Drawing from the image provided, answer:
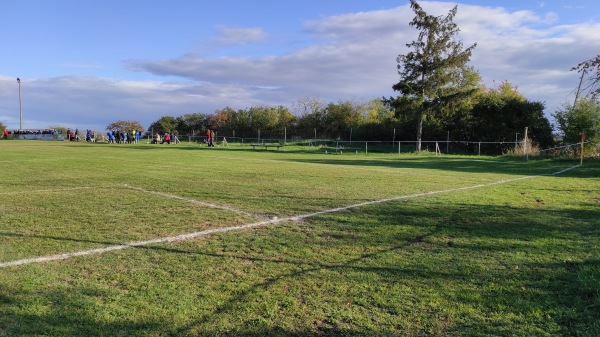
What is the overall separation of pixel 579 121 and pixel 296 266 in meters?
25.5

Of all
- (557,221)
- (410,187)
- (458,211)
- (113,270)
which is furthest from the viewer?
(410,187)

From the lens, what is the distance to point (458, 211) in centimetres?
745

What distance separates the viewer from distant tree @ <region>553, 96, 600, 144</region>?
23.0 m

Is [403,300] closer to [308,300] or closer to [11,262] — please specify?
[308,300]

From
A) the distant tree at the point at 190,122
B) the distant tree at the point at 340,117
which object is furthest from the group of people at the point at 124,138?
the distant tree at the point at 340,117

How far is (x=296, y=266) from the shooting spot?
14.6 ft

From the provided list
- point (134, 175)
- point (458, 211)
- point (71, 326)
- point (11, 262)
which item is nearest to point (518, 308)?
point (71, 326)

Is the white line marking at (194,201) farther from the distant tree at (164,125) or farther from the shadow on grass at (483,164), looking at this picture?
the distant tree at (164,125)

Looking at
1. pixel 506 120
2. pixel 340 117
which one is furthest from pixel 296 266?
pixel 340 117

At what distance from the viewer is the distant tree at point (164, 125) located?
204 feet

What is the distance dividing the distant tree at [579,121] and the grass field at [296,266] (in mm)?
17978

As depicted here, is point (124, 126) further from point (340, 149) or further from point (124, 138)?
point (340, 149)

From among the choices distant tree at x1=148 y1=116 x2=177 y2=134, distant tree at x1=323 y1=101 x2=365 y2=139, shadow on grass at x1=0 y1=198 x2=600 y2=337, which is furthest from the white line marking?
distant tree at x1=148 y1=116 x2=177 y2=134

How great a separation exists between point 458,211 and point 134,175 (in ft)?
30.4
